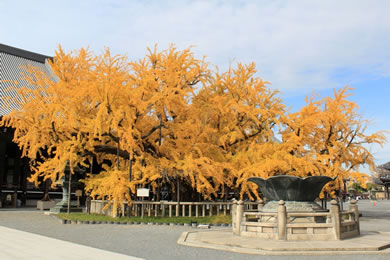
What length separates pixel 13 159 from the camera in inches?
1243

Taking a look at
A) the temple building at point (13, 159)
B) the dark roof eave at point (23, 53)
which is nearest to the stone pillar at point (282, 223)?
the temple building at point (13, 159)

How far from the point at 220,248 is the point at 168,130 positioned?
11.2 meters

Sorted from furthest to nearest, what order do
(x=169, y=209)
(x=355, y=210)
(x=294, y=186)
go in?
(x=169, y=209)
(x=355, y=210)
(x=294, y=186)

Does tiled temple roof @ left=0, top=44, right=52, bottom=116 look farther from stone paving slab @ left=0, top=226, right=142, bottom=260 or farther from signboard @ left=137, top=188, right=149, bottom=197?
stone paving slab @ left=0, top=226, right=142, bottom=260

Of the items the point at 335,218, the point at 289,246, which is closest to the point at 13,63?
the point at 335,218

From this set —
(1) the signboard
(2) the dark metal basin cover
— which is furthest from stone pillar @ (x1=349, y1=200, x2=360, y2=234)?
(1) the signboard

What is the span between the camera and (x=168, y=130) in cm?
1989

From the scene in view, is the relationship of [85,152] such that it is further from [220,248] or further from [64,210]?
[220,248]

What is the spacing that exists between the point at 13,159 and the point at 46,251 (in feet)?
86.2

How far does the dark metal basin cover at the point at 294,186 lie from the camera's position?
12.3 metres

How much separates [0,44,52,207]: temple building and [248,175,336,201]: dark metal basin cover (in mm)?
20836

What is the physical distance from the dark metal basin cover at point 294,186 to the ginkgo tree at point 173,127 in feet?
16.6

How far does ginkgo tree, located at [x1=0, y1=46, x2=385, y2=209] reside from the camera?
1777cm

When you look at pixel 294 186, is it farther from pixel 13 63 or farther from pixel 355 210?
pixel 13 63
